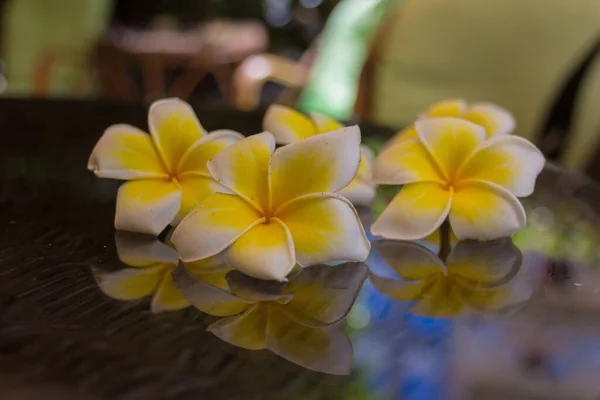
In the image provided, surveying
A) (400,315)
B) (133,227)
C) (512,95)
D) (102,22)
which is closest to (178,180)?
(133,227)

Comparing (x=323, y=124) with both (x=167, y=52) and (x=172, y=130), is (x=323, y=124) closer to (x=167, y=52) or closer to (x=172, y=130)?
(x=172, y=130)

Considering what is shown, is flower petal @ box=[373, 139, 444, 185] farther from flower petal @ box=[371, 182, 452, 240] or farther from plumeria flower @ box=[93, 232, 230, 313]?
plumeria flower @ box=[93, 232, 230, 313]

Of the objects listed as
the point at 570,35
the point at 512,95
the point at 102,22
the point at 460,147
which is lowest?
the point at 102,22

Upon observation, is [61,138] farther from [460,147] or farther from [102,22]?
[102,22]

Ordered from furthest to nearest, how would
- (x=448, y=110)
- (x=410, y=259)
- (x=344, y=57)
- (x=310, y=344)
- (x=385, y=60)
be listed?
(x=344, y=57) < (x=385, y=60) < (x=448, y=110) < (x=410, y=259) < (x=310, y=344)

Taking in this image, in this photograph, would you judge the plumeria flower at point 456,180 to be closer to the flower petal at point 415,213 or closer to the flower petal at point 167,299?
the flower petal at point 415,213

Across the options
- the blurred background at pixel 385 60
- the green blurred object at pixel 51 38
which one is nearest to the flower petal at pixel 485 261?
the blurred background at pixel 385 60

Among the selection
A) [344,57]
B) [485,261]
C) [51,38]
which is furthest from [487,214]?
[51,38]
